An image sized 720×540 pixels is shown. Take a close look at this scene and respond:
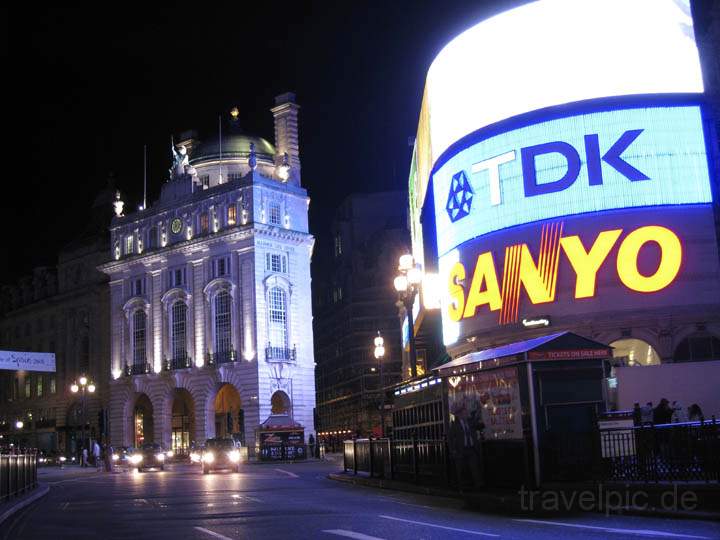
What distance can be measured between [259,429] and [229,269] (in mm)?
16284

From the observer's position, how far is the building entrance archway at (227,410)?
76125 mm

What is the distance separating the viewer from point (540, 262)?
1556 inches

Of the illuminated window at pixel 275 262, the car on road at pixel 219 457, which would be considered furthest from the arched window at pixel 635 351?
the illuminated window at pixel 275 262

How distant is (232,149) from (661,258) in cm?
5380

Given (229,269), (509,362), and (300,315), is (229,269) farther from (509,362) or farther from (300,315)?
(509,362)

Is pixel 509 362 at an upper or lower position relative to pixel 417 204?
lower

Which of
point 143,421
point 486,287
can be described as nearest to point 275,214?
point 143,421

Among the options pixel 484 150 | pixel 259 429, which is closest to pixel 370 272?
pixel 259 429

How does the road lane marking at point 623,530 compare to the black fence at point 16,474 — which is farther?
the black fence at point 16,474

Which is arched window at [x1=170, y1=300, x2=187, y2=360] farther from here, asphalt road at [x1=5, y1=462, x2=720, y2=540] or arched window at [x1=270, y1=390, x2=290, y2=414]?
asphalt road at [x1=5, y1=462, x2=720, y2=540]

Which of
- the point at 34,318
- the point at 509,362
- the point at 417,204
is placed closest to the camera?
the point at 509,362

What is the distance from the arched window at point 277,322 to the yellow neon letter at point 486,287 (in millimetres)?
30894

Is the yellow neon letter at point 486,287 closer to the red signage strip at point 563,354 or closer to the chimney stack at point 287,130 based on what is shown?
the red signage strip at point 563,354

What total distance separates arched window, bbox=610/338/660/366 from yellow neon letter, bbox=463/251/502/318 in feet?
18.2
